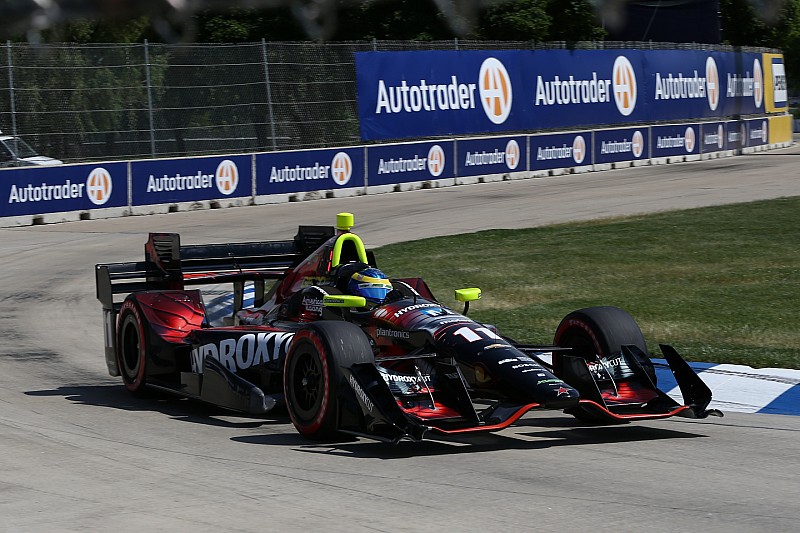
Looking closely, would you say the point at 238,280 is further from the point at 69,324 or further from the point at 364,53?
the point at 364,53

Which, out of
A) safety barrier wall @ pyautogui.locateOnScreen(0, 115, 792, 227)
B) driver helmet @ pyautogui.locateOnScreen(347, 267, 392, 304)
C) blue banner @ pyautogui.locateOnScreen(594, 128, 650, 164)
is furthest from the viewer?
blue banner @ pyautogui.locateOnScreen(594, 128, 650, 164)

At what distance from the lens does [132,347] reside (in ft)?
29.9

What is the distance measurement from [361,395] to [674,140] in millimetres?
30755

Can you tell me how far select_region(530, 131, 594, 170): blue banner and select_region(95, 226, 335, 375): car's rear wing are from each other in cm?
2110

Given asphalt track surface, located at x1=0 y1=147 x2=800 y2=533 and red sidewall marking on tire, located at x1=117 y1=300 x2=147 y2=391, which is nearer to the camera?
asphalt track surface, located at x1=0 y1=147 x2=800 y2=533

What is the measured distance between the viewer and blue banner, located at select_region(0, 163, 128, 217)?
66.9 ft

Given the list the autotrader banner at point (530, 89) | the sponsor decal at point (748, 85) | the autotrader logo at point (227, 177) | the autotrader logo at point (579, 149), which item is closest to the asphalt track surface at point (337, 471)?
the autotrader logo at point (227, 177)

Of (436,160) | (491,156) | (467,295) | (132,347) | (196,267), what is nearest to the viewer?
(467,295)

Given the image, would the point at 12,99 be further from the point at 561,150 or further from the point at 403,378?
the point at 403,378

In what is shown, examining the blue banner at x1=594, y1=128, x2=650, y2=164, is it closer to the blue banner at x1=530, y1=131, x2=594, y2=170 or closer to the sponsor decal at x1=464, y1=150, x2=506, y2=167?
the blue banner at x1=530, y1=131, x2=594, y2=170

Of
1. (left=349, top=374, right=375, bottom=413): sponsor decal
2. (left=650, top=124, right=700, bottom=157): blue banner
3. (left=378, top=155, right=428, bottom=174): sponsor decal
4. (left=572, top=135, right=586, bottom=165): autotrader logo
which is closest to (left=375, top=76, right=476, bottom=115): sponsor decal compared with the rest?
(left=378, top=155, right=428, bottom=174): sponsor decal

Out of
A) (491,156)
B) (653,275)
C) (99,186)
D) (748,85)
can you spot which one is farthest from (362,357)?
(748,85)

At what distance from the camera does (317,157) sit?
83.5ft

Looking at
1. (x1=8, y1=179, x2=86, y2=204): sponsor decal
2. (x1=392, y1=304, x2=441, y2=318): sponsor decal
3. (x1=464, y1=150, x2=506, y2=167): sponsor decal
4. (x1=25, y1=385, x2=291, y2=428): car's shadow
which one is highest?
(x1=464, y1=150, x2=506, y2=167): sponsor decal
